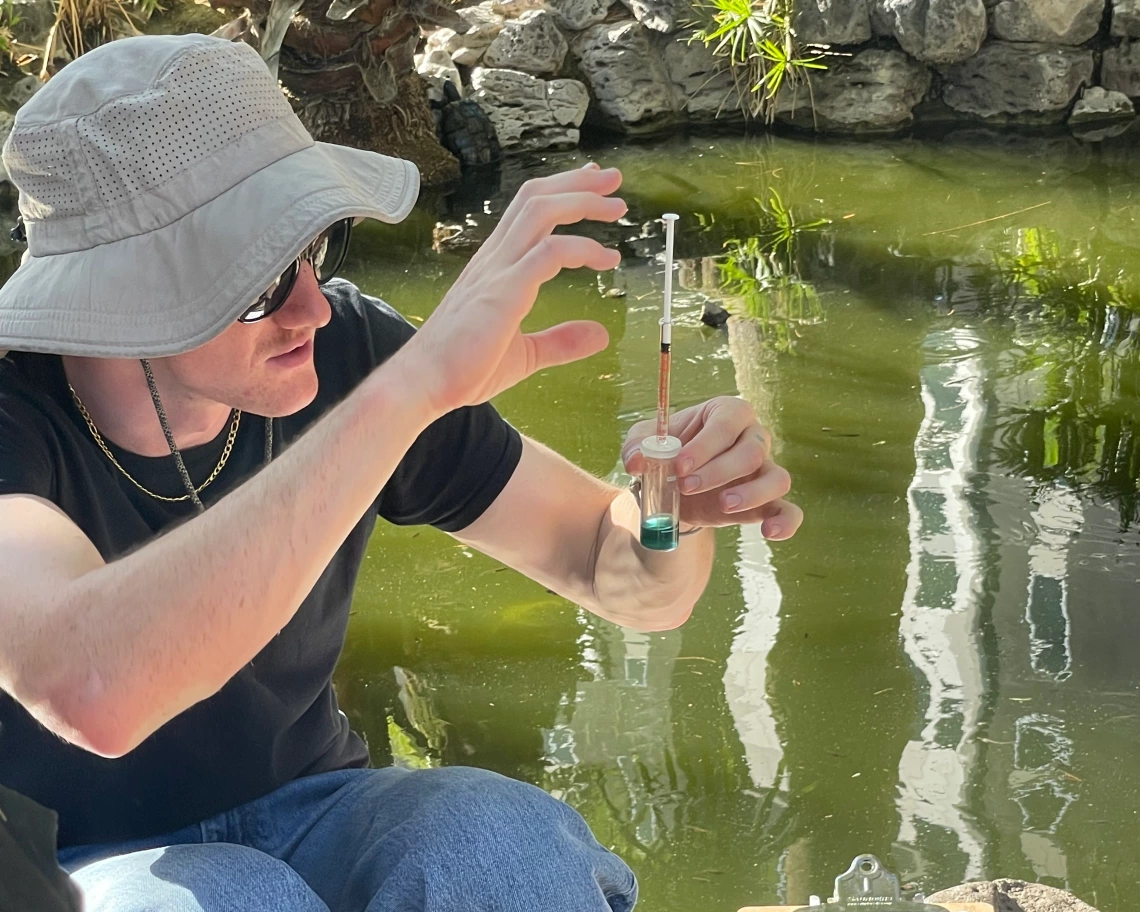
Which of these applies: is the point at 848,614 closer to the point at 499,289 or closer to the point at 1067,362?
the point at 1067,362

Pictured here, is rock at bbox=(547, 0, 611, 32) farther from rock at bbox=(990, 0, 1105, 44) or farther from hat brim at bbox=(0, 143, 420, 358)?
hat brim at bbox=(0, 143, 420, 358)

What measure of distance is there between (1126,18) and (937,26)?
73cm

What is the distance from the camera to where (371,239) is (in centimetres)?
475

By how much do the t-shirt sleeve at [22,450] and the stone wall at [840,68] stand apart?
15.1 feet

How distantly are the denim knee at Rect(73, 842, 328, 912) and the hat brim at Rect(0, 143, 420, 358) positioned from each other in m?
0.41

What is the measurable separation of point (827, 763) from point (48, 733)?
1.27m

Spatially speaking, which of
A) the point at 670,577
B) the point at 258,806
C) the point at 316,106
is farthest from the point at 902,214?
the point at 258,806

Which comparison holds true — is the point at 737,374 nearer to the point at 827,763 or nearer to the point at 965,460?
the point at 965,460

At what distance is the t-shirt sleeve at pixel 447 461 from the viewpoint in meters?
1.50

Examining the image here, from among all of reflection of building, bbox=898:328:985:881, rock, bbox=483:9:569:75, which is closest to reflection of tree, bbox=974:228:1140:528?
reflection of building, bbox=898:328:985:881

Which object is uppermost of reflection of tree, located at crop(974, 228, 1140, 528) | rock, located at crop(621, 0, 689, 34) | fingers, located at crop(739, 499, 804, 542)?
fingers, located at crop(739, 499, 804, 542)

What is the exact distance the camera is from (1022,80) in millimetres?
5816

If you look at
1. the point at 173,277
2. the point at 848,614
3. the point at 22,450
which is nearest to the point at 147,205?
the point at 173,277

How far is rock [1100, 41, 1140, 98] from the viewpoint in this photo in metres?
5.79
